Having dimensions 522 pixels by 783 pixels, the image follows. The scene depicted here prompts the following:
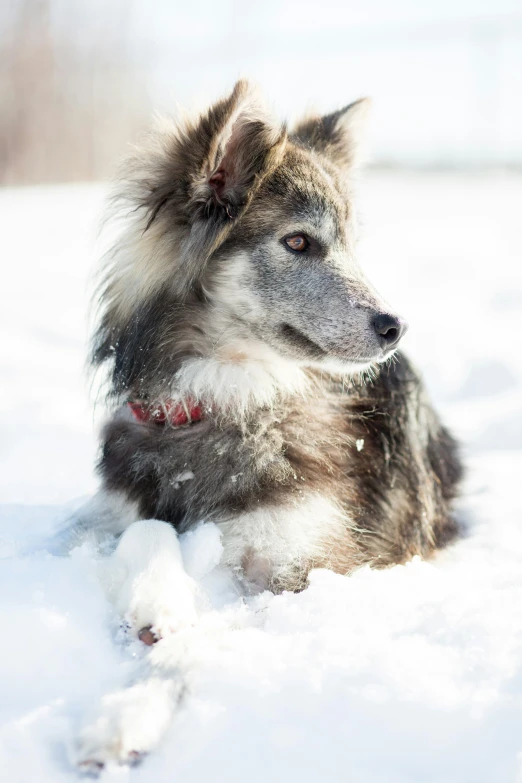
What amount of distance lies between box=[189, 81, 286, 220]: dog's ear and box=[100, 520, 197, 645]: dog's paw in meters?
1.17

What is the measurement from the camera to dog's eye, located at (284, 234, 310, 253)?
281 centimetres

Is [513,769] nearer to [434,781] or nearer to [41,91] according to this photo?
[434,781]

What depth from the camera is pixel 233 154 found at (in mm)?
2723

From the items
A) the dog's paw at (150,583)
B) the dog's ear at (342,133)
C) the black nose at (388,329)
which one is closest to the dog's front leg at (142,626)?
the dog's paw at (150,583)

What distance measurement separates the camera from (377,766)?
1670mm

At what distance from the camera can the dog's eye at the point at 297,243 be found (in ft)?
9.21

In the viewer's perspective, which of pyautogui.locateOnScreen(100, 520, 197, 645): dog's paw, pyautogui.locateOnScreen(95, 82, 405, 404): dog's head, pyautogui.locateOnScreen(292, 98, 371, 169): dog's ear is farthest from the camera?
pyautogui.locateOnScreen(292, 98, 371, 169): dog's ear

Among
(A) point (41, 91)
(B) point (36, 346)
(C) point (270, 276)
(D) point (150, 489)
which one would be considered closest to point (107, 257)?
(C) point (270, 276)

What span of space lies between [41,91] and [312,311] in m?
10.4

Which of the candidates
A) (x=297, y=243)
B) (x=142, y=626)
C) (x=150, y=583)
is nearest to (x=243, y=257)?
(x=297, y=243)

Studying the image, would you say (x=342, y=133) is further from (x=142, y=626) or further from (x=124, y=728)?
(x=124, y=728)

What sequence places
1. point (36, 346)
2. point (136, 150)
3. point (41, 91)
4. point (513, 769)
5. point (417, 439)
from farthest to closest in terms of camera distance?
point (41, 91) < point (36, 346) < point (417, 439) < point (136, 150) < point (513, 769)

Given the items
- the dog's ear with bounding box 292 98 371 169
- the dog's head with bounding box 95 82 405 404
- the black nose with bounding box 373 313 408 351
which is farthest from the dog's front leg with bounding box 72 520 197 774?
the dog's ear with bounding box 292 98 371 169

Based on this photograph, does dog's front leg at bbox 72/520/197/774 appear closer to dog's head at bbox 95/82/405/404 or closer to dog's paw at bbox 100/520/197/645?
dog's paw at bbox 100/520/197/645
